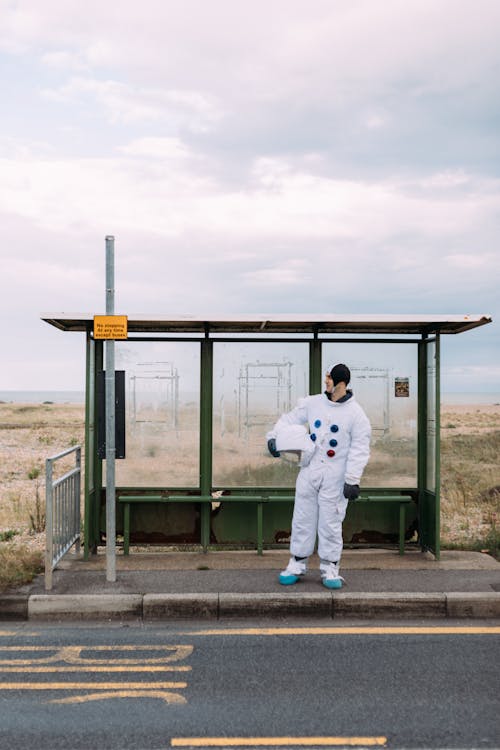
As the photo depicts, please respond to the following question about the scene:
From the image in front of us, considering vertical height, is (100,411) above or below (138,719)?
above

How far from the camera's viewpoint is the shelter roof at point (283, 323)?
755 centimetres

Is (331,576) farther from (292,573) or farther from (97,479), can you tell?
(97,479)

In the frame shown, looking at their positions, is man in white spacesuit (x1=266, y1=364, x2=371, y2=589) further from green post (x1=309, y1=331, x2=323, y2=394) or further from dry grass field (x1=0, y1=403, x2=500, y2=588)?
dry grass field (x1=0, y1=403, x2=500, y2=588)

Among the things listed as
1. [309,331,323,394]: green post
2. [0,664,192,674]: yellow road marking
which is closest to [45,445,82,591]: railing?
[0,664,192,674]: yellow road marking

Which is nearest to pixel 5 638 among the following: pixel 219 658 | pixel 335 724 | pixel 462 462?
pixel 219 658

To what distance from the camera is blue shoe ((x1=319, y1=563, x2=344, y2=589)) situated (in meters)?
6.63

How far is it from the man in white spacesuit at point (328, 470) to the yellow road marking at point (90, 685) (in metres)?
2.10

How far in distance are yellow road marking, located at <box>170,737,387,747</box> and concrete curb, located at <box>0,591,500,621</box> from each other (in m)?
2.16

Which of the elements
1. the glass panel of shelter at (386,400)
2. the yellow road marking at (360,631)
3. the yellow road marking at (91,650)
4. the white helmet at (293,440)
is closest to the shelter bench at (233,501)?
the glass panel of shelter at (386,400)

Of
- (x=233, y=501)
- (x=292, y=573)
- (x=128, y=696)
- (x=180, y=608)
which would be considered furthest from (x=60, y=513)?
(x=128, y=696)

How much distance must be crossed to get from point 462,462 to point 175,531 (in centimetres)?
1724

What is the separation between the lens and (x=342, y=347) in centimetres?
846

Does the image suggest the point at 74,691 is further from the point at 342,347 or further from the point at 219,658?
the point at 342,347

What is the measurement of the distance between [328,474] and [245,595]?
1.27m
